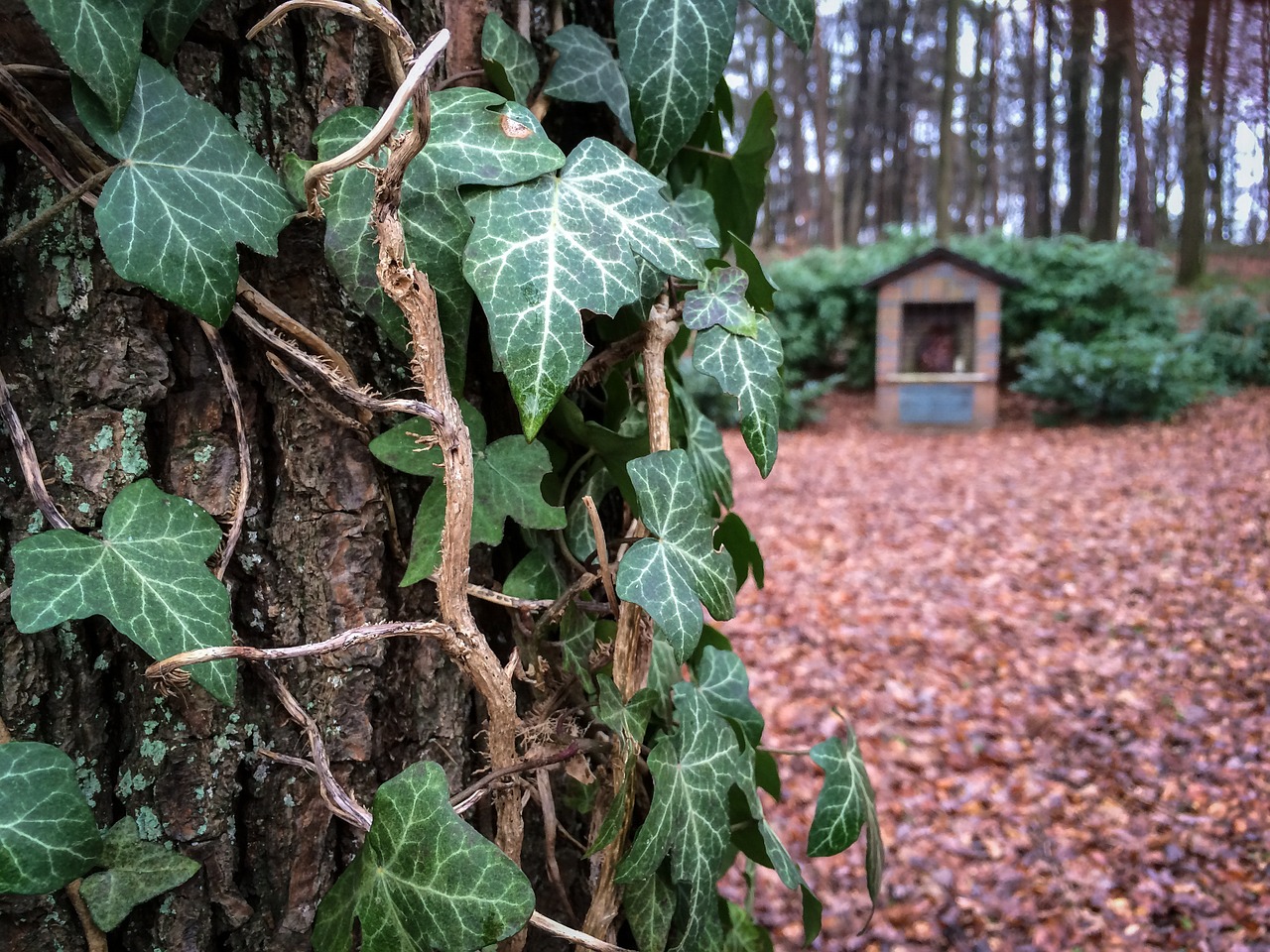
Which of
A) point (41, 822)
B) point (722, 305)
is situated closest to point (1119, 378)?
point (722, 305)

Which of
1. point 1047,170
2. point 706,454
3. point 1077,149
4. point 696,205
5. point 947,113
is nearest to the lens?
point 696,205

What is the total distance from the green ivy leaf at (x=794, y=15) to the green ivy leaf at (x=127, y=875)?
87 centimetres

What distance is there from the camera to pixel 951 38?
12.3m

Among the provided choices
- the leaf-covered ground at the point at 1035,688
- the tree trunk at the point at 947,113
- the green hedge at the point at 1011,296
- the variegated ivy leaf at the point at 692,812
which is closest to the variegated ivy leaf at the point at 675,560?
the variegated ivy leaf at the point at 692,812

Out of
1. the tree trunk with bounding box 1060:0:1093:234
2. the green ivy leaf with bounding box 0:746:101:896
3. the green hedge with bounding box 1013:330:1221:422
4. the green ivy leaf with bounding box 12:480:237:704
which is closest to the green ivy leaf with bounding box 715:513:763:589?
the green ivy leaf with bounding box 12:480:237:704

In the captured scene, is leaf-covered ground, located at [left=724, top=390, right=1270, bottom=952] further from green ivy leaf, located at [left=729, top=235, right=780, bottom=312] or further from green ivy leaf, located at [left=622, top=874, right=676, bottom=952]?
green ivy leaf, located at [left=729, top=235, right=780, bottom=312]

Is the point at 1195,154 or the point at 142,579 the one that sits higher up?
the point at 1195,154

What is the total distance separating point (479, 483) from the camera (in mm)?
734

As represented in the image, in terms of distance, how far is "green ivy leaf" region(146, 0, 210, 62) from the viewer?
603mm

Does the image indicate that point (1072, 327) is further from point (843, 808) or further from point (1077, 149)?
point (1077, 149)

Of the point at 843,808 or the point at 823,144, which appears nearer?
the point at 843,808

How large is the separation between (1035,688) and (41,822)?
3249 millimetres

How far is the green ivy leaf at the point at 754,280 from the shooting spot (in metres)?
0.81

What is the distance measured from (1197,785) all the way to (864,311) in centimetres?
782
